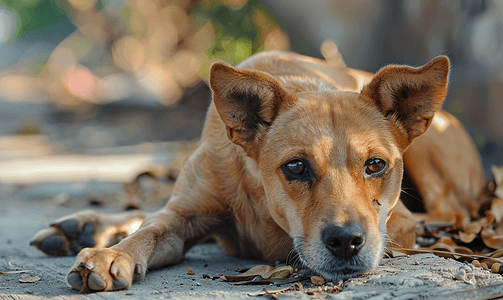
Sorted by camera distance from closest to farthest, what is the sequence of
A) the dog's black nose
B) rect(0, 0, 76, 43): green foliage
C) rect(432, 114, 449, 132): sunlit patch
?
the dog's black nose → rect(432, 114, 449, 132): sunlit patch → rect(0, 0, 76, 43): green foliage

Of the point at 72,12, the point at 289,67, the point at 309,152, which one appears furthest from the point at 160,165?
the point at 72,12

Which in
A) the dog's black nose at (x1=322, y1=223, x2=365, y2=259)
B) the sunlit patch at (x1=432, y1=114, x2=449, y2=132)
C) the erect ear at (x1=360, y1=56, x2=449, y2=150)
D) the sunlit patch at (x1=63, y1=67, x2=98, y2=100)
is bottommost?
the dog's black nose at (x1=322, y1=223, x2=365, y2=259)

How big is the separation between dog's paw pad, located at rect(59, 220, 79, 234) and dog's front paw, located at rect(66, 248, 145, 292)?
3.22 feet

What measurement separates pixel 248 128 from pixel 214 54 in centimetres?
686

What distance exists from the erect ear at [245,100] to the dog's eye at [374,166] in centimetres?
60

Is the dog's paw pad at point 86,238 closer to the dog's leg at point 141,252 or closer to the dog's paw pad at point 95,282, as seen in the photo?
the dog's leg at point 141,252

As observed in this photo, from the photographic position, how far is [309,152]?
A: 219 centimetres

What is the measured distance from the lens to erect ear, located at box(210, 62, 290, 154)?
90.1 inches

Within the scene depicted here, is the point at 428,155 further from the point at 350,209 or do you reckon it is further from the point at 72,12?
the point at 72,12

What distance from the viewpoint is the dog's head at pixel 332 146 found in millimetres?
1986

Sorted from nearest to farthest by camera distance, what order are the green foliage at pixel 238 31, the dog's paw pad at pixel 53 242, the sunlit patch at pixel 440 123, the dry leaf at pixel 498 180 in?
1. the dog's paw pad at pixel 53 242
2. the dry leaf at pixel 498 180
3. the sunlit patch at pixel 440 123
4. the green foliage at pixel 238 31

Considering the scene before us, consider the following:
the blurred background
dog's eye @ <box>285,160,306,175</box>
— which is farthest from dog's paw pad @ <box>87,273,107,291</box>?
the blurred background

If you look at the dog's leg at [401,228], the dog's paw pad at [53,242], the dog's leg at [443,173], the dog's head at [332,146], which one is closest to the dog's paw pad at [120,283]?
the dog's head at [332,146]

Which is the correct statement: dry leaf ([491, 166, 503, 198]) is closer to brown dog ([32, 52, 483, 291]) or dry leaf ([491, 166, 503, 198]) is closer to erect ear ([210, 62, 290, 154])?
brown dog ([32, 52, 483, 291])
